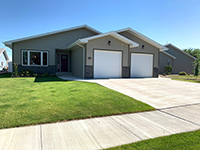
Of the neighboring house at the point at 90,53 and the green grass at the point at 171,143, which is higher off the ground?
the neighboring house at the point at 90,53

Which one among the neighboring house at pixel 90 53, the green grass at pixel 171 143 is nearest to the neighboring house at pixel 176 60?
the neighboring house at pixel 90 53

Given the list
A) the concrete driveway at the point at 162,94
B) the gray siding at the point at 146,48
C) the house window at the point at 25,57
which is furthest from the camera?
the gray siding at the point at 146,48

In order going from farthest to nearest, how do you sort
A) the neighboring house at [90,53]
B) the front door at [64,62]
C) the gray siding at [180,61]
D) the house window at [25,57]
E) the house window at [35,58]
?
the gray siding at [180,61] < the front door at [64,62] < the house window at [35,58] < the house window at [25,57] < the neighboring house at [90,53]

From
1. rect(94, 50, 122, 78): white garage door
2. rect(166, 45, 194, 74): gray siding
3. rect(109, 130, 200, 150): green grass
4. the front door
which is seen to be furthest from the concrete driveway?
rect(166, 45, 194, 74): gray siding

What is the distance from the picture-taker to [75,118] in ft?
12.1

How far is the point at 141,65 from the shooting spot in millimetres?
14680

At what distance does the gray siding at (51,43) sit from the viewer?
13.8 m

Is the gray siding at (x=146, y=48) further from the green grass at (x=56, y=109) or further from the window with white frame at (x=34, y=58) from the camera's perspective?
the green grass at (x=56, y=109)

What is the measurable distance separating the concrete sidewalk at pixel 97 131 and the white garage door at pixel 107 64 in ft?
28.1

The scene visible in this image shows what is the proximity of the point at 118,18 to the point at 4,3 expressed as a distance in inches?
505

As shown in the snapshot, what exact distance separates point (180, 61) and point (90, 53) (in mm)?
20913

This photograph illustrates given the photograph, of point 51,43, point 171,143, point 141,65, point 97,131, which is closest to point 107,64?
point 141,65

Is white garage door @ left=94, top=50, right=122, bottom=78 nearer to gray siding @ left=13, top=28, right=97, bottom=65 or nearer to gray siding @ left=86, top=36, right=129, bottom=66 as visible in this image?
gray siding @ left=86, top=36, right=129, bottom=66

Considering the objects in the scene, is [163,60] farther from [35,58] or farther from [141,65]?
[35,58]
